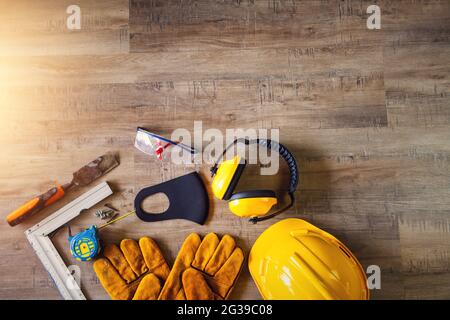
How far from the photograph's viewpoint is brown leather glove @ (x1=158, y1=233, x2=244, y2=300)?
4.23 feet

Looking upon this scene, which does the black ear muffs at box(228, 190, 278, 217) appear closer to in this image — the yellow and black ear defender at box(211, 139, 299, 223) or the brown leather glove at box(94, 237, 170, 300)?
the yellow and black ear defender at box(211, 139, 299, 223)

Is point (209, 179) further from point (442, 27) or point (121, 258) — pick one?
point (442, 27)

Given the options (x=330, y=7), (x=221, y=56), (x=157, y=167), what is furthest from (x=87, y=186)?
(x=330, y=7)

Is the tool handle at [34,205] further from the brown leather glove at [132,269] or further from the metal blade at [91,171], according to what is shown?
the brown leather glove at [132,269]

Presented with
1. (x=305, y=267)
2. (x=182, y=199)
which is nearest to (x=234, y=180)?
(x=182, y=199)

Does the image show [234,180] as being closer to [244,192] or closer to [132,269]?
[244,192]

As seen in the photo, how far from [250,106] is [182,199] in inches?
17.4

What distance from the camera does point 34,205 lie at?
1317 millimetres

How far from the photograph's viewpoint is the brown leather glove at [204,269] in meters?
1.29

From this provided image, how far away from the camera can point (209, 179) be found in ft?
4.50

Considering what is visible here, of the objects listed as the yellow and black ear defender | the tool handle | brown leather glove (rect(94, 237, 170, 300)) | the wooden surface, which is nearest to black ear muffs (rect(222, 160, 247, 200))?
the yellow and black ear defender
